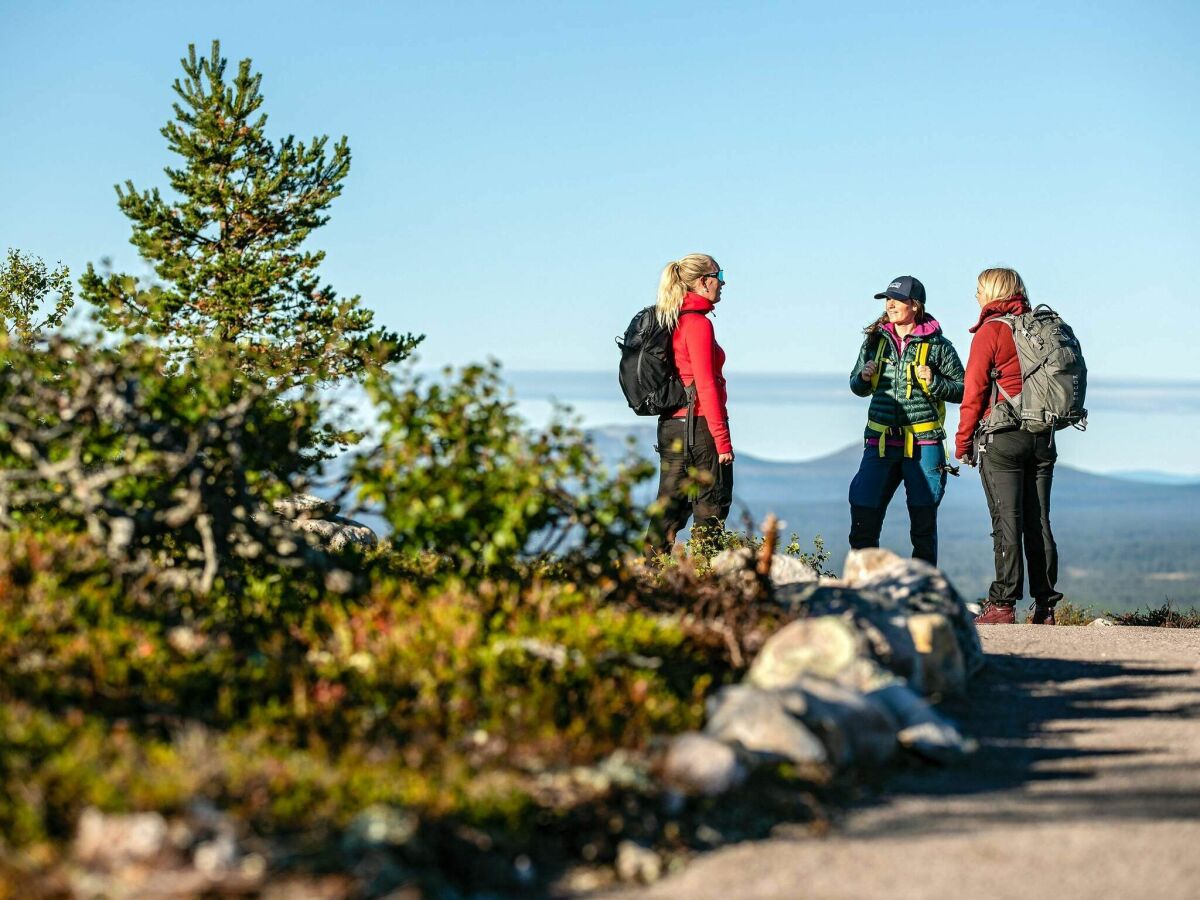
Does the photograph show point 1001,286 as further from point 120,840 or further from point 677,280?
point 120,840

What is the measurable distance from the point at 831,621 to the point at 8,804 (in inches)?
177

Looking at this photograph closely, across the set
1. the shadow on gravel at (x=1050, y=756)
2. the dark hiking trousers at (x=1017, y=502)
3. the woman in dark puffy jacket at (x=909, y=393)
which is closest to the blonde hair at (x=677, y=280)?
the woman in dark puffy jacket at (x=909, y=393)

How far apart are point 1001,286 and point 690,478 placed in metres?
3.60

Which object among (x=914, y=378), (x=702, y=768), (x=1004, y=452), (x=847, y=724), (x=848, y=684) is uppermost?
(x=914, y=378)

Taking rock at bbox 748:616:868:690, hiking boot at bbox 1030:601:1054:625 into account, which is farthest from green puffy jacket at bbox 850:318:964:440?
rock at bbox 748:616:868:690

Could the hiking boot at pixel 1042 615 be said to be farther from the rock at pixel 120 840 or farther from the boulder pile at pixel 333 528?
the rock at pixel 120 840

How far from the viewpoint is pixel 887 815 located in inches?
257

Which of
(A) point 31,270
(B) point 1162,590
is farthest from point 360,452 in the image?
(B) point 1162,590

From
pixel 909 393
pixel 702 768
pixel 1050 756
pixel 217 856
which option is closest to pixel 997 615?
pixel 909 393

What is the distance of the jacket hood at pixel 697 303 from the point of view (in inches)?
495

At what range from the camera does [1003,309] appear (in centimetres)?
1334

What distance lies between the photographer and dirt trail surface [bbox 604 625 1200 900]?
222 inches

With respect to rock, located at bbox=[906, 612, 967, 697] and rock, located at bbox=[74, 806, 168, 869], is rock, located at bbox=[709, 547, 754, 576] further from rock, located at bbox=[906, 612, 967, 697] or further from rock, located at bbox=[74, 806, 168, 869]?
rock, located at bbox=[74, 806, 168, 869]

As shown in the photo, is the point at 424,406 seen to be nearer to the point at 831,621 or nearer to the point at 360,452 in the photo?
the point at 360,452
